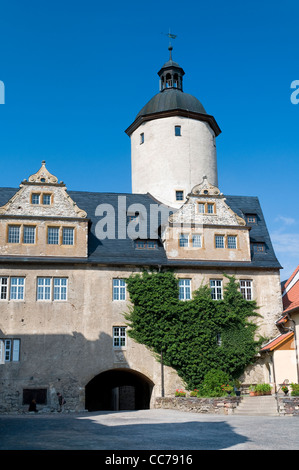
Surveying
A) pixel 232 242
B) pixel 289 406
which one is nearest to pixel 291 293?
pixel 232 242

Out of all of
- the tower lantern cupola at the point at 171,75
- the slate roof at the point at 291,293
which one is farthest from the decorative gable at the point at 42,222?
the tower lantern cupola at the point at 171,75

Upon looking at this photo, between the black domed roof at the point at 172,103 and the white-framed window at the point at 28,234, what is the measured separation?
13416 mm

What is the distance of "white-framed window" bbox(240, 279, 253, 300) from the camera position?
3145 cm

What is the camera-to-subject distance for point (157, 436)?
48.2 ft

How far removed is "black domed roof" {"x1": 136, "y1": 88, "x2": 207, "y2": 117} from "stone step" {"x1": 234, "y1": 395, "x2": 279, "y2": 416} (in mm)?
20849

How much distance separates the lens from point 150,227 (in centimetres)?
3269

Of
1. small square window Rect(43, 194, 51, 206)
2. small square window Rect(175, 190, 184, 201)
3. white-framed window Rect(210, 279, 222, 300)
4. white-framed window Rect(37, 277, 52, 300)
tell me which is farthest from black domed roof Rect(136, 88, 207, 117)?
white-framed window Rect(37, 277, 52, 300)

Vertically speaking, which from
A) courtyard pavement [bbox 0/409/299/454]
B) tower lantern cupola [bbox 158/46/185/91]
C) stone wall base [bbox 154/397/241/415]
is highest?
tower lantern cupola [bbox 158/46/185/91]

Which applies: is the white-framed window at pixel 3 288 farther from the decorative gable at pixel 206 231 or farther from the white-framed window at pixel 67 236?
the decorative gable at pixel 206 231

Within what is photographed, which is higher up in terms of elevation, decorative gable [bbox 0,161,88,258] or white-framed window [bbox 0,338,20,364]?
decorative gable [bbox 0,161,88,258]

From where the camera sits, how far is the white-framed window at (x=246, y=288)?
31453 millimetres

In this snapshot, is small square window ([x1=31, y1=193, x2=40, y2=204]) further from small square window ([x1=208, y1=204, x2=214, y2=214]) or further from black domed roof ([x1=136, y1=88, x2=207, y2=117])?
black domed roof ([x1=136, y1=88, x2=207, y2=117])

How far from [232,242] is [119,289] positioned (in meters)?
7.31
